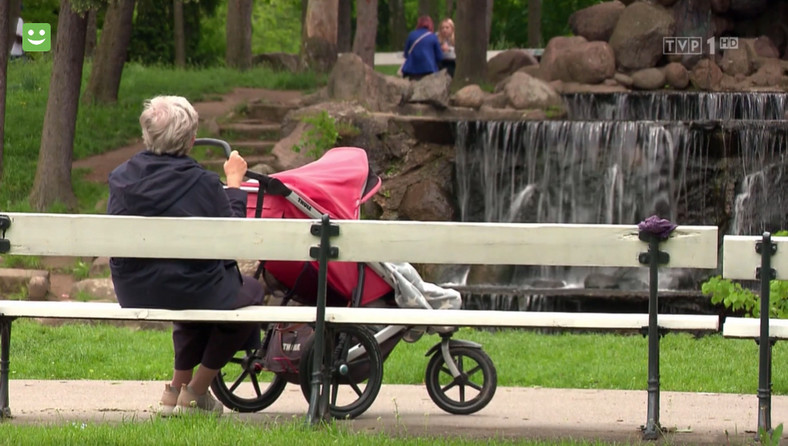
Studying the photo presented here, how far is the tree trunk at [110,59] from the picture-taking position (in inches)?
781

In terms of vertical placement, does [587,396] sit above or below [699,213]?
below

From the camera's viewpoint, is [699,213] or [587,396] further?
[699,213]

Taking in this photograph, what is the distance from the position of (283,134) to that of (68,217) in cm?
1144

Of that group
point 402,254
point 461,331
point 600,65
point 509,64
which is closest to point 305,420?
point 402,254

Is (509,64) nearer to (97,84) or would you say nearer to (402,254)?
(97,84)

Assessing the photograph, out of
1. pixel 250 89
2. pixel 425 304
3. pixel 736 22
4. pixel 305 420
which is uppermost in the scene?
pixel 736 22

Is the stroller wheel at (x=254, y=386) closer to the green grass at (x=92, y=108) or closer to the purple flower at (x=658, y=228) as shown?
the purple flower at (x=658, y=228)

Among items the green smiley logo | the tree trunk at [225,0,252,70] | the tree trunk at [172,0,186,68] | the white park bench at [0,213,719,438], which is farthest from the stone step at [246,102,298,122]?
the tree trunk at [172,0,186,68]

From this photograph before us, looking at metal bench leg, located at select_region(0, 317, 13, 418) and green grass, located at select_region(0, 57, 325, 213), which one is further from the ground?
green grass, located at select_region(0, 57, 325, 213)

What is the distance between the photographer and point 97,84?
67.0ft

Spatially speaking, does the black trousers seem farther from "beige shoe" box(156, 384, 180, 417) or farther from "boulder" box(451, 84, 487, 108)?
"boulder" box(451, 84, 487, 108)

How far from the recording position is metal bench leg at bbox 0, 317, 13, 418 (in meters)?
5.70

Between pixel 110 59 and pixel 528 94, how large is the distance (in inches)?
255

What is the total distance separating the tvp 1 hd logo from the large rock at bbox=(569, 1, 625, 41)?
Result: 1.19 meters
